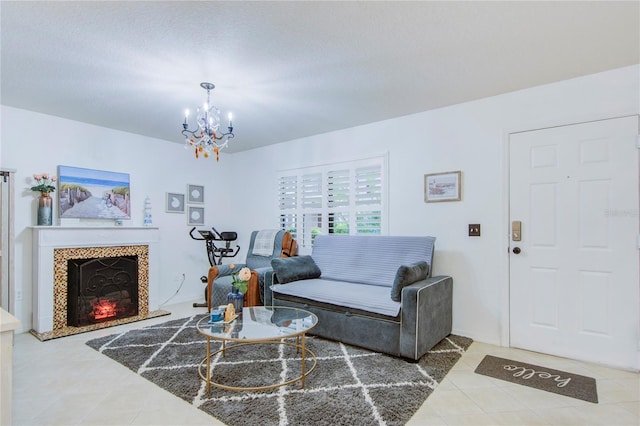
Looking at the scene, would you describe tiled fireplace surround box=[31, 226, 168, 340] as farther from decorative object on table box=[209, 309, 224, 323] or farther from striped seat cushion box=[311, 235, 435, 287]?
striped seat cushion box=[311, 235, 435, 287]

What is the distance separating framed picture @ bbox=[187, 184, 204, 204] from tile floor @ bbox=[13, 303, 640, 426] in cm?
273

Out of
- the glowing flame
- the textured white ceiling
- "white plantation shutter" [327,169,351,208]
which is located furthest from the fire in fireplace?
"white plantation shutter" [327,169,351,208]

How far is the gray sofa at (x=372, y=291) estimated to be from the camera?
277 cm

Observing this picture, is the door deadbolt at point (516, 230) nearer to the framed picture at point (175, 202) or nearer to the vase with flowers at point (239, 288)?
the vase with flowers at point (239, 288)

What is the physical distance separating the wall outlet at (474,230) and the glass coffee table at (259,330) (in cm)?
179

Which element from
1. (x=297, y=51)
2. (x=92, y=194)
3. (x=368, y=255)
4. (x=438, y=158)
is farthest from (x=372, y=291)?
(x=92, y=194)

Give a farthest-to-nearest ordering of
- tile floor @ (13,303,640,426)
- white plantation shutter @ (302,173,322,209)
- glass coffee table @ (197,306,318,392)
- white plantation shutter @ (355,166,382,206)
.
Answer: white plantation shutter @ (302,173,322,209)
white plantation shutter @ (355,166,382,206)
glass coffee table @ (197,306,318,392)
tile floor @ (13,303,640,426)

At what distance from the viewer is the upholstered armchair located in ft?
13.0

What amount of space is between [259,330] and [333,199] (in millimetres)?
2374

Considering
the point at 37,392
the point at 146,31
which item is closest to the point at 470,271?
the point at 146,31

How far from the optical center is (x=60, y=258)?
12.1 ft

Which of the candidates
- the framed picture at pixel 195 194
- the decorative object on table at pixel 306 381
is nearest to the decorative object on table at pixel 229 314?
the decorative object on table at pixel 306 381

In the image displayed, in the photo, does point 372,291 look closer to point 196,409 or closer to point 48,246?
point 196,409

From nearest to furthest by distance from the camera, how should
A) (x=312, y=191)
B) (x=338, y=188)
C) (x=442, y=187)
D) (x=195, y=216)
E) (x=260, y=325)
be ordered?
1. (x=260, y=325)
2. (x=442, y=187)
3. (x=338, y=188)
4. (x=312, y=191)
5. (x=195, y=216)
